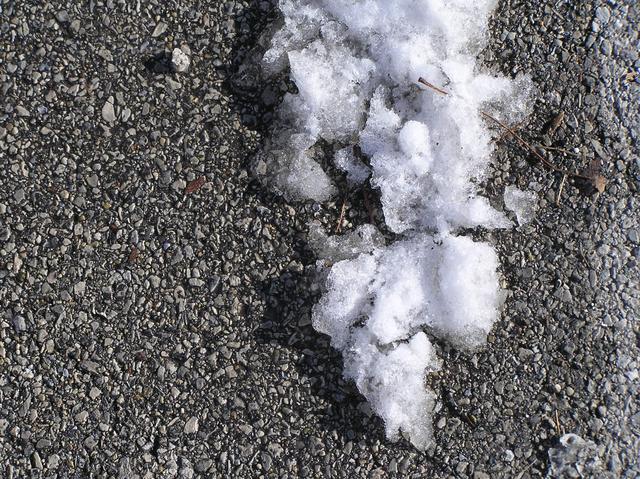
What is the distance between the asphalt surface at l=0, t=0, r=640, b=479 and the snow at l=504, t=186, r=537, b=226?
0.04 metres

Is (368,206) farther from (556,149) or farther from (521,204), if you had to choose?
(556,149)

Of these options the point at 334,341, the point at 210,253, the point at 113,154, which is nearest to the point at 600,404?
the point at 334,341

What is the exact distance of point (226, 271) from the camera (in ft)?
10.0

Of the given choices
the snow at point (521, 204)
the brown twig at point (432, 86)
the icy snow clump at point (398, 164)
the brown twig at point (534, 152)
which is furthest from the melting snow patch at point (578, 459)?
the brown twig at point (432, 86)

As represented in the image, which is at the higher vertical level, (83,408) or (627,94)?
(627,94)

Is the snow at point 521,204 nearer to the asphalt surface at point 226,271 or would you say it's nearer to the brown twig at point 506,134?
the asphalt surface at point 226,271

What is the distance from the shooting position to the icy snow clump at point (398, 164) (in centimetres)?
293

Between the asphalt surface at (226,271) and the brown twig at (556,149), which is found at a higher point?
the brown twig at (556,149)

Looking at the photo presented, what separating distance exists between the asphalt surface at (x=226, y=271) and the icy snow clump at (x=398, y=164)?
97 millimetres

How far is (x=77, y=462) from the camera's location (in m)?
3.02

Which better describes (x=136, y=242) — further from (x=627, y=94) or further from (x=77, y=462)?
(x=627, y=94)

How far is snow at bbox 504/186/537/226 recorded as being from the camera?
302cm

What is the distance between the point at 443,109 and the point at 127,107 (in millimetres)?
1342

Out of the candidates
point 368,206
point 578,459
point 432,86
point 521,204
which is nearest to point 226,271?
point 368,206
